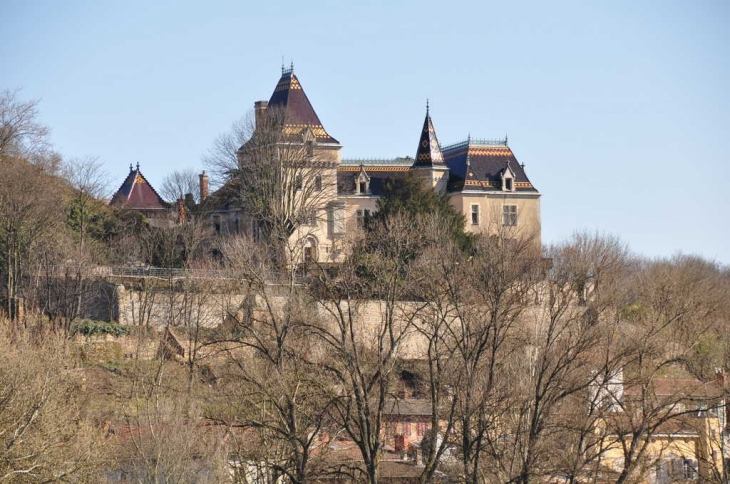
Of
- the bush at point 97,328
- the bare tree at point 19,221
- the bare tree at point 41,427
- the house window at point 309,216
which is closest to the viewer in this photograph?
the bare tree at point 41,427

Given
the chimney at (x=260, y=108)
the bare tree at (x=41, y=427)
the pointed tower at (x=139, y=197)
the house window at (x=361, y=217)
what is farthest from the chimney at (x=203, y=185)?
the bare tree at (x=41, y=427)

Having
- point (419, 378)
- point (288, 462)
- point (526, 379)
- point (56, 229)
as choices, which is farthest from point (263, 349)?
point (56, 229)

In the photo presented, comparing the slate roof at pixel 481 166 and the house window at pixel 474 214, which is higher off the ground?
the slate roof at pixel 481 166

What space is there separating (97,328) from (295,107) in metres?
19.5

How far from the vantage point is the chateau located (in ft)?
197

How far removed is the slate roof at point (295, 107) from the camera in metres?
60.4

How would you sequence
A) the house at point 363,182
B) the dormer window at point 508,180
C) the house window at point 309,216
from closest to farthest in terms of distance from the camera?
the house window at point 309,216 → the house at point 363,182 → the dormer window at point 508,180

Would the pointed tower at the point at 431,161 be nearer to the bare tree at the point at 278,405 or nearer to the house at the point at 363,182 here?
the house at the point at 363,182

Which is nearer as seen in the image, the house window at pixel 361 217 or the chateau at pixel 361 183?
the house window at pixel 361 217

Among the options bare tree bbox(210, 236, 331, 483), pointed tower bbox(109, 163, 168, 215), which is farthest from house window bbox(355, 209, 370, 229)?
bare tree bbox(210, 236, 331, 483)

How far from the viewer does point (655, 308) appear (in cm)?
5516

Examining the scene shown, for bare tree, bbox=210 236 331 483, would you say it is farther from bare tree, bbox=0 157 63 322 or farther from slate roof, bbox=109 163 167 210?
slate roof, bbox=109 163 167 210

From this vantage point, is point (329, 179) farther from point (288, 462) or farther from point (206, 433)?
point (288, 462)

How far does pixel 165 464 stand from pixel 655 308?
97.4 feet
